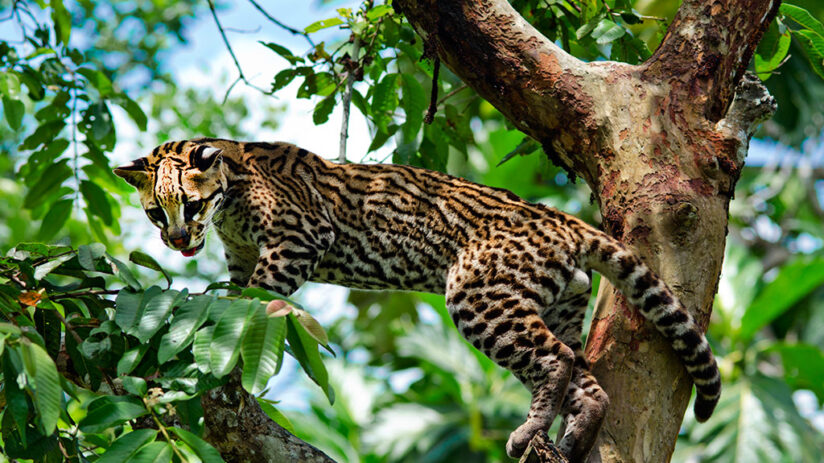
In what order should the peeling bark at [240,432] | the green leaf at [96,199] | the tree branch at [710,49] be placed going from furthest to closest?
1. the green leaf at [96,199]
2. the tree branch at [710,49]
3. the peeling bark at [240,432]

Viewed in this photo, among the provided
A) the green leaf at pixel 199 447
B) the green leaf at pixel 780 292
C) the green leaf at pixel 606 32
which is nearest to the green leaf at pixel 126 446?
the green leaf at pixel 199 447

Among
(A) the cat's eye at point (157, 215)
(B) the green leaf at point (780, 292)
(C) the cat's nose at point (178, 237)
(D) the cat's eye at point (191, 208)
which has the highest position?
(D) the cat's eye at point (191, 208)

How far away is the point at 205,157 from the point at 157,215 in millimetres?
555

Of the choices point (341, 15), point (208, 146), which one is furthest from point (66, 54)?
point (341, 15)

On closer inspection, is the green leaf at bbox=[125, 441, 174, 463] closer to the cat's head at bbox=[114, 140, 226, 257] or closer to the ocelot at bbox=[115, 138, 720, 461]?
the ocelot at bbox=[115, 138, 720, 461]

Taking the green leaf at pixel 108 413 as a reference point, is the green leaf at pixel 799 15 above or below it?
above

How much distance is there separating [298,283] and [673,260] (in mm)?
2666

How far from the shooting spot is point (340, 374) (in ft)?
67.9

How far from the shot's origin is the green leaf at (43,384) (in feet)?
12.2

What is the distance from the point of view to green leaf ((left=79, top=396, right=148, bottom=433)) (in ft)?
13.3

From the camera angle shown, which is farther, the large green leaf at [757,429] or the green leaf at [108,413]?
the large green leaf at [757,429]

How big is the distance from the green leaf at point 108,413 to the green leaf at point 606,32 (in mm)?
3868

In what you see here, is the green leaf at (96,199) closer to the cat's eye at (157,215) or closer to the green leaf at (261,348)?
the cat's eye at (157,215)

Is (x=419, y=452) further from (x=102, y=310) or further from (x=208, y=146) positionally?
(x=102, y=310)
